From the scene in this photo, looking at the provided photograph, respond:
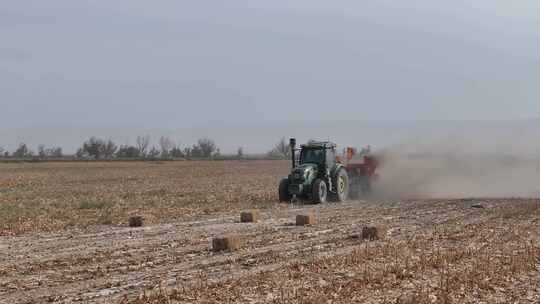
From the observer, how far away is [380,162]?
33.7 m

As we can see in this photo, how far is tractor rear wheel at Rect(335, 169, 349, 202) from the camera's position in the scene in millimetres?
28964

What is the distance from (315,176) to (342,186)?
157 cm

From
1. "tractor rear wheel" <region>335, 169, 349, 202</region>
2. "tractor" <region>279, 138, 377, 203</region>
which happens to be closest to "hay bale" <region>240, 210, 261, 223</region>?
"tractor" <region>279, 138, 377, 203</region>

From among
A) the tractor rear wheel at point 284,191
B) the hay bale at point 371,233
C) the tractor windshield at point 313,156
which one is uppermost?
the tractor windshield at point 313,156

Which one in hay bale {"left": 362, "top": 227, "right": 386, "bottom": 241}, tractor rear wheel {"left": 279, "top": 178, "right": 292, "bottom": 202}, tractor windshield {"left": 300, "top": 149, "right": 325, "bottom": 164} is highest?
tractor windshield {"left": 300, "top": 149, "right": 325, "bottom": 164}

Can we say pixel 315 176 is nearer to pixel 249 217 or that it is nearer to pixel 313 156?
pixel 313 156

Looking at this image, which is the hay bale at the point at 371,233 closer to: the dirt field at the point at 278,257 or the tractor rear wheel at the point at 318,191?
the dirt field at the point at 278,257

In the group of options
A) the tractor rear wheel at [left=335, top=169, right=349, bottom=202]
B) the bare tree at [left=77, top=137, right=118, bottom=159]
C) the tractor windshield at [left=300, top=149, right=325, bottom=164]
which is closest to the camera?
the tractor windshield at [left=300, top=149, right=325, bottom=164]

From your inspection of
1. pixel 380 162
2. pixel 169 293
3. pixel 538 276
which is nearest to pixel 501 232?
pixel 538 276

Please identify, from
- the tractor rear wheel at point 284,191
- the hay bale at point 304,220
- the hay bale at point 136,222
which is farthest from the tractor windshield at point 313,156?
the hay bale at point 136,222

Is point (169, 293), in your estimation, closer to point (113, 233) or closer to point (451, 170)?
point (113, 233)

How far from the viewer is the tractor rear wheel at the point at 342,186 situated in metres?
29.0

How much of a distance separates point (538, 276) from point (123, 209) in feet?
57.3

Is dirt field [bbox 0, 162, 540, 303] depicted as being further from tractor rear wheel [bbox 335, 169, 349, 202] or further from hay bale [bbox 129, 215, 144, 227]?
tractor rear wheel [bbox 335, 169, 349, 202]
